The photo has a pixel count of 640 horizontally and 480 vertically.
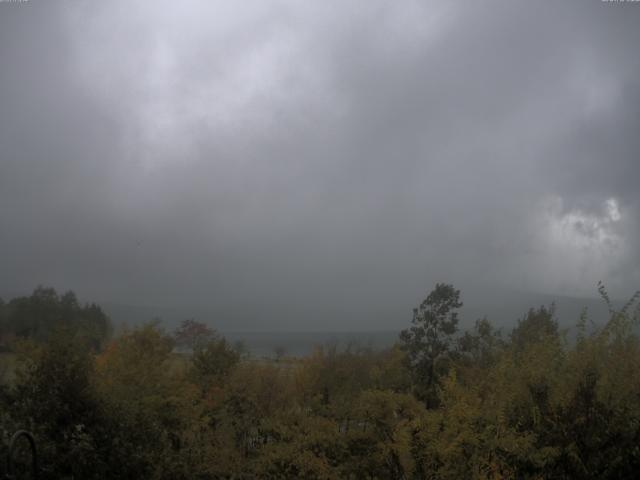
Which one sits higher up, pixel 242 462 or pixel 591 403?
pixel 591 403

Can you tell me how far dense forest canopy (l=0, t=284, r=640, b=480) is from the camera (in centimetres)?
1702

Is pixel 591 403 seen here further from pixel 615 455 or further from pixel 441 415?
pixel 441 415

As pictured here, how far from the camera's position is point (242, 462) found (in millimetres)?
25984

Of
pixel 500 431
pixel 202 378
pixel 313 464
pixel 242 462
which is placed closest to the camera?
pixel 500 431

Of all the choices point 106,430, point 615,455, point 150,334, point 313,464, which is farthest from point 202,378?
point 615,455

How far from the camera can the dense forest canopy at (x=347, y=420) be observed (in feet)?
55.8

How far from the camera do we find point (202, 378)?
40.2m

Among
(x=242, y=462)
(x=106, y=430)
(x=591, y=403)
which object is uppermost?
(x=591, y=403)

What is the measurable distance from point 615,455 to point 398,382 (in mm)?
23489

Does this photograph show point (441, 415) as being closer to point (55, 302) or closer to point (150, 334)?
point (150, 334)

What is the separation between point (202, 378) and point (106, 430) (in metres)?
18.2

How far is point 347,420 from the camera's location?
2920 centimetres

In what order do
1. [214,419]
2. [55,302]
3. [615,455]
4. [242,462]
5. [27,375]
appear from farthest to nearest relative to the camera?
1. [55,302]
2. [214,419]
3. [242,462]
4. [27,375]
5. [615,455]

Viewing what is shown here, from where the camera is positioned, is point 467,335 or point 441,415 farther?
point 467,335
